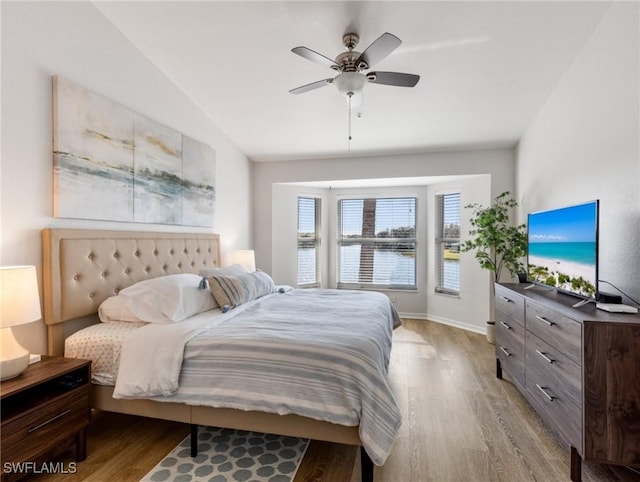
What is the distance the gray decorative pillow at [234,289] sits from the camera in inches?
102

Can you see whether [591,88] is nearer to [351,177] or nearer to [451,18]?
[451,18]

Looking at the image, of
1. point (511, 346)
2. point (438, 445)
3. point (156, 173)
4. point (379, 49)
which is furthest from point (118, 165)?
point (511, 346)

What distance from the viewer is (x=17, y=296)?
1558 mm

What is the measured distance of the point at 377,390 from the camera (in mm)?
1598

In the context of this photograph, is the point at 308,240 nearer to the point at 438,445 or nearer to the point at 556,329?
the point at 438,445

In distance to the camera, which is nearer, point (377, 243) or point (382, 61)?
point (382, 61)

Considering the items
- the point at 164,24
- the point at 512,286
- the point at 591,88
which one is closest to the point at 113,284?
the point at 164,24

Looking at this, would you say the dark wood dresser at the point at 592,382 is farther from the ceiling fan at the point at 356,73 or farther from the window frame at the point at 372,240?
the window frame at the point at 372,240

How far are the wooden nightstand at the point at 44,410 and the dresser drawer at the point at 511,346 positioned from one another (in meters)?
2.93

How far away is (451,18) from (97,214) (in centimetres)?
293

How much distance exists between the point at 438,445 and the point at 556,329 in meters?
1.00

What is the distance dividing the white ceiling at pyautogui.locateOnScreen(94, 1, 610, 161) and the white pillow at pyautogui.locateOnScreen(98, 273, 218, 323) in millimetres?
1974

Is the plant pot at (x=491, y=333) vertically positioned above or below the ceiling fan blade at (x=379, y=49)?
below

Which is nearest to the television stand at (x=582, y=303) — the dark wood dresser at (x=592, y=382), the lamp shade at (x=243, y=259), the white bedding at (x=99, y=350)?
the dark wood dresser at (x=592, y=382)
